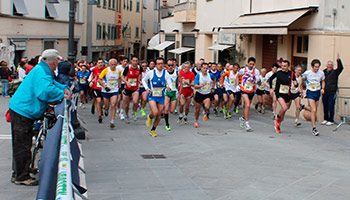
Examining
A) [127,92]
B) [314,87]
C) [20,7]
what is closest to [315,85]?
[314,87]

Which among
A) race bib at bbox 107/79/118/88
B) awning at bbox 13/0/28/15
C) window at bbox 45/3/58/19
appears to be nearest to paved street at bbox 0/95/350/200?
race bib at bbox 107/79/118/88

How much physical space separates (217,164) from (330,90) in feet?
23.8

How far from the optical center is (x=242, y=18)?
70.4 feet

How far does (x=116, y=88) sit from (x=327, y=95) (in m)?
6.02

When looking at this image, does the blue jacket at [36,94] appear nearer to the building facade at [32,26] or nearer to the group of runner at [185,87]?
the group of runner at [185,87]

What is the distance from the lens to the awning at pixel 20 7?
102ft

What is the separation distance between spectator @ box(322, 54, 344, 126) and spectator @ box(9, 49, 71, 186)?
9886mm

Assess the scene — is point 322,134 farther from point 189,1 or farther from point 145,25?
point 145,25

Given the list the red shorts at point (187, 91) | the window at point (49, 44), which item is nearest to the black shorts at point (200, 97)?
the red shorts at point (187, 91)

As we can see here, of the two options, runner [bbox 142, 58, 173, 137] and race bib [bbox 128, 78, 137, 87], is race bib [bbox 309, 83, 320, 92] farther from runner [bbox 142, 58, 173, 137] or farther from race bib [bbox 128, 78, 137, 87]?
race bib [bbox 128, 78, 137, 87]

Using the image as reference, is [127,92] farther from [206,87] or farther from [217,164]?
[217,164]

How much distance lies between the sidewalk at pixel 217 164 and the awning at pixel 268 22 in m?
4.30

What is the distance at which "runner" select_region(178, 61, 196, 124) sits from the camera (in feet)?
47.9

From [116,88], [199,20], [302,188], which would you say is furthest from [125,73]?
[199,20]
